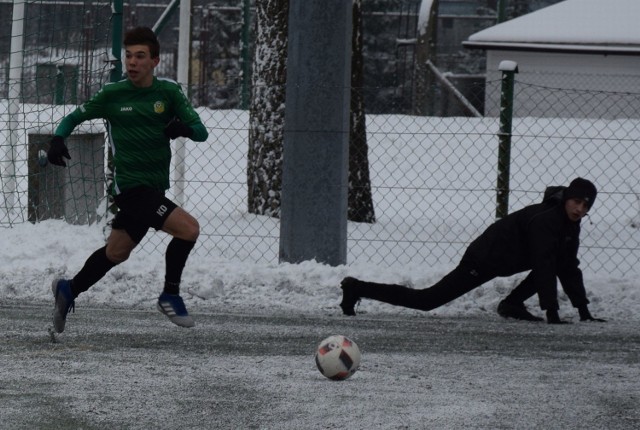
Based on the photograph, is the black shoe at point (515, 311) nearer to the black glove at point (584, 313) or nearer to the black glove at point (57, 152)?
the black glove at point (584, 313)

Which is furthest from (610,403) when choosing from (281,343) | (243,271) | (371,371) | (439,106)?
(439,106)

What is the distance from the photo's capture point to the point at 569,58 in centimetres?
2480

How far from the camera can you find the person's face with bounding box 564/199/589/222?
8.18 metres

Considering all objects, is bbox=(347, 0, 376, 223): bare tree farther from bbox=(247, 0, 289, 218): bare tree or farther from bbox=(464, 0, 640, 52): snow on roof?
bbox=(464, 0, 640, 52): snow on roof

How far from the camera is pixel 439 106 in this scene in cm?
3111

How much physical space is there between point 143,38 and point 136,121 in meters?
0.48

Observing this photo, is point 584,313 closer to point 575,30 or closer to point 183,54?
point 183,54

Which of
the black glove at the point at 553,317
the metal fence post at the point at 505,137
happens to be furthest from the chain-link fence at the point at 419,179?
the black glove at the point at 553,317

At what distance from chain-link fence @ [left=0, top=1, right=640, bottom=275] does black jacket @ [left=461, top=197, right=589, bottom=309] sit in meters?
1.62

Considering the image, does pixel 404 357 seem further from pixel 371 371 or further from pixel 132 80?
pixel 132 80

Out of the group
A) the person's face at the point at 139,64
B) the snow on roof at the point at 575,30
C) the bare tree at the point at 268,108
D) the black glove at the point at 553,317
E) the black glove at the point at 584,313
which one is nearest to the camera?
the person's face at the point at 139,64

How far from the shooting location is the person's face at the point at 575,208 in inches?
322

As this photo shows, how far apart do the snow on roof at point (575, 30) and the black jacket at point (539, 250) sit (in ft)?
53.3

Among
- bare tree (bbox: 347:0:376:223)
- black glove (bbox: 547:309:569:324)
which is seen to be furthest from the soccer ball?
bare tree (bbox: 347:0:376:223)
